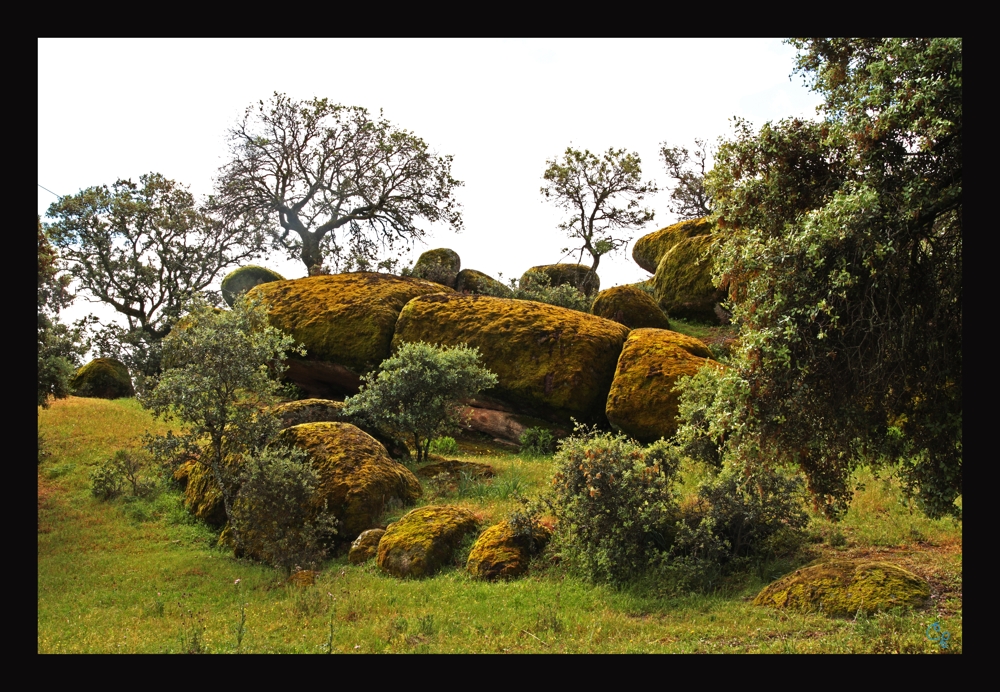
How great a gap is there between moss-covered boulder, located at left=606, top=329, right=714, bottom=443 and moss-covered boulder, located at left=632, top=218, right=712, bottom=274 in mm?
11942

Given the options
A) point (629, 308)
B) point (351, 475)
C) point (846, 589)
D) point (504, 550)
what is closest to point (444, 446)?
point (351, 475)

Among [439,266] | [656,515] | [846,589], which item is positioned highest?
[439,266]

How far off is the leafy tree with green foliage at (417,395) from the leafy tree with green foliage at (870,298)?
9035 mm

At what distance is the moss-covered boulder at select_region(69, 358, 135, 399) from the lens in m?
26.6

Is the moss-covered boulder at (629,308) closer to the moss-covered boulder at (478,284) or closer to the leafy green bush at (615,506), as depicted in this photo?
the moss-covered boulder at (478,284)

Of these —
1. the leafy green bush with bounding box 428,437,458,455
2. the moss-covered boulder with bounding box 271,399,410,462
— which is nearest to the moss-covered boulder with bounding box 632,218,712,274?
the leafy green bush with bounding box 428,437,458,455

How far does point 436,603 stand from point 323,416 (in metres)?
7.78

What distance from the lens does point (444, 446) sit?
734 inches

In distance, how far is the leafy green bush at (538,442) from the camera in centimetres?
1877

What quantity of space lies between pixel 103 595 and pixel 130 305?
76.6ft

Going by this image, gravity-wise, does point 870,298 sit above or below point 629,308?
below

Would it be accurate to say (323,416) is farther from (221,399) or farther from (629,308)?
(629,308)

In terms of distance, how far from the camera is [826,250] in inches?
301

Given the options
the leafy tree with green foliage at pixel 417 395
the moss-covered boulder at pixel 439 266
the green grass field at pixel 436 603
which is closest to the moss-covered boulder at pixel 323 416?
the leafy tree with green foliage at pixel 417 395
